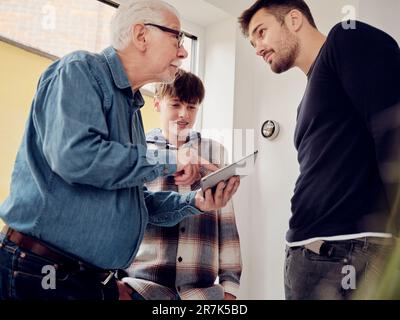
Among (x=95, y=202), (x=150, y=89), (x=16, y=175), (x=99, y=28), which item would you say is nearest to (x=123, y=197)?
(x=95, y=202)

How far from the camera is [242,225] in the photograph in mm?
1266

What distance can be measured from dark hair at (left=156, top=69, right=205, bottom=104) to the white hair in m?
0.24

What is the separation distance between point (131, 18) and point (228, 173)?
1.39ft

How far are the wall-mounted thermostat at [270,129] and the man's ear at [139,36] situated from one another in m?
0.42

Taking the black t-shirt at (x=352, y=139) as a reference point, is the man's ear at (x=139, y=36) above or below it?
above

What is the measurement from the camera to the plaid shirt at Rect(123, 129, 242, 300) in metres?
1.14

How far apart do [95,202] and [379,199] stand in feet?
1.91

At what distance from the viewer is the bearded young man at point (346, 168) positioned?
0.93 meters

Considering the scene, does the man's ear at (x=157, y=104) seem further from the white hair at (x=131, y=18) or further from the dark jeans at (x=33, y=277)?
the dark jeans at (x=33, y=277)

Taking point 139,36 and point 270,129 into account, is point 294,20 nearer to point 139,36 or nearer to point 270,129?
point 270,129

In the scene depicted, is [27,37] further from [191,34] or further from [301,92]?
[301,92]

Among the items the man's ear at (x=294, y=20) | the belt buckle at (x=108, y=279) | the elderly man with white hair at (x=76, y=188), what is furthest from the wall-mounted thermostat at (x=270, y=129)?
the belt buckle at (x=108, y=279)

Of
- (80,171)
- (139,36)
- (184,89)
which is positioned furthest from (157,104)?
(80,171)

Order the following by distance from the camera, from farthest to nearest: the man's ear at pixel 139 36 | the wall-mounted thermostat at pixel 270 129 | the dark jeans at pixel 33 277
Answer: the wall-mounted thermostat at pixel 270 129 → the man's ear at pixel 139 36 → the dark jeans at pixel 33 277
